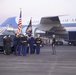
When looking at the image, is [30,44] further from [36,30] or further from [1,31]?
[36,30]

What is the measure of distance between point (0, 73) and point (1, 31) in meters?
15.3

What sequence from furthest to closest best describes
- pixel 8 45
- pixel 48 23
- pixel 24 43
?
1. pixel 48 23
2. pixel 8 45
3. pixel 24 43

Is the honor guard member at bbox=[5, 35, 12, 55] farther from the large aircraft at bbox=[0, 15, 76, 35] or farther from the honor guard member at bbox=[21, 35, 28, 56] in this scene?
the large aircraft at bbox=[0, 15, 76, 35]

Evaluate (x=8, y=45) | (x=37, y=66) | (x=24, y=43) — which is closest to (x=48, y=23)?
(x=8, y=45)

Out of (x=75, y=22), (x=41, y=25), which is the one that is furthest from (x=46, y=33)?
(x=75, y=22)

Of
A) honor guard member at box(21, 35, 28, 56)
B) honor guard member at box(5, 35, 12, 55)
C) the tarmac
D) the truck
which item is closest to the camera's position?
the tarmac

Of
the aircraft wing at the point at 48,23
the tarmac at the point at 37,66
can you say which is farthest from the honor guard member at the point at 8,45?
the aircraft wing at the point at 48,23

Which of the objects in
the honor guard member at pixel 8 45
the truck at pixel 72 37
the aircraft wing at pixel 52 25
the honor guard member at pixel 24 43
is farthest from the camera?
the aircraft wing at pixel 52 25

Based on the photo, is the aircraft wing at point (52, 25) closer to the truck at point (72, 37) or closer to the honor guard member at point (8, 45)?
the truck at point (72, 37)

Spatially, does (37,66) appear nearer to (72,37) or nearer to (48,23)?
(72,37)

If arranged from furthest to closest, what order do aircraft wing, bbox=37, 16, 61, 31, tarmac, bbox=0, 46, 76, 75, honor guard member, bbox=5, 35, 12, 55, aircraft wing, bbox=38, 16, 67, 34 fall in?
aircraft wing, bbox=38, 16, 67, 34 → aircraft wing, bbox=37, 16, 61, 31 → honor guard member, bbox=5, 35, 12, 55 → tarmac, bbox=0, 46, 76, 75

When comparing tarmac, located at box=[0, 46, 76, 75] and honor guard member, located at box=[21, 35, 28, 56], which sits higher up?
honor guard member, located at box=[21, 35, 28, 56]

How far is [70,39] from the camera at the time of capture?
4584cm

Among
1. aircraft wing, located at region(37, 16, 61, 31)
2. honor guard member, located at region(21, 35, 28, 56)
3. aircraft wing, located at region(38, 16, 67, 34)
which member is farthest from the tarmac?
aircraft wing, located at region(38, 16, 67, 34)
